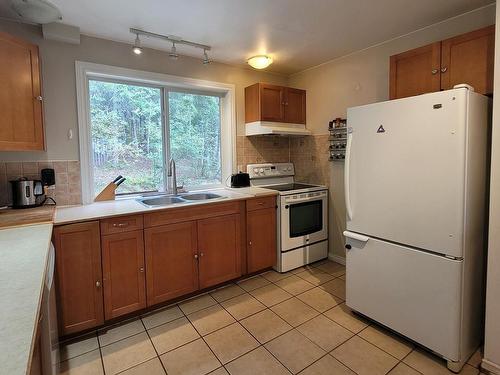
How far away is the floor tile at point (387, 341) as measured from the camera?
6.09 ft

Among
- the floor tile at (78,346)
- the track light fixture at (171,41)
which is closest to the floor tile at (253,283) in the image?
the floor tile at (78,346)

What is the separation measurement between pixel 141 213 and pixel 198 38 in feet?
5.37

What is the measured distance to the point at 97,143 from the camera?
2631mm

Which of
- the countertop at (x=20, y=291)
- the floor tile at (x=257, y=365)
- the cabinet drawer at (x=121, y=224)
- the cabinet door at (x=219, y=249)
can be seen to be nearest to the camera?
the countertop at (x=20, y=291)

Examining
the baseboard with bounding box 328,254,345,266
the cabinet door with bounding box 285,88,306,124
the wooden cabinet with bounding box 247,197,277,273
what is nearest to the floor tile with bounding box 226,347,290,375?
the wooden cabinet with bounding box 247,197,277,273

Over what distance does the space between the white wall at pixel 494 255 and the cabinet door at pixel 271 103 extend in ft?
6.72

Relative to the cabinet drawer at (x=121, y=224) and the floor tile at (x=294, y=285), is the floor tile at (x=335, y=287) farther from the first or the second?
the cabinet drawer at (x=121, y=224)

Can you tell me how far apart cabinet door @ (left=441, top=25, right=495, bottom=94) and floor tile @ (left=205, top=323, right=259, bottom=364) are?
2.36 m

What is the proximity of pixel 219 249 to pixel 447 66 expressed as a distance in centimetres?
236

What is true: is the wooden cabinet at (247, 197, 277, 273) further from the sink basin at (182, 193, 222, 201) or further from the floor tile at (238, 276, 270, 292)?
the sink basin at (182, 193, 222, 201)

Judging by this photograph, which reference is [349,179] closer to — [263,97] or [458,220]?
[458,220]

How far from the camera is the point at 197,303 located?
2.49 meters

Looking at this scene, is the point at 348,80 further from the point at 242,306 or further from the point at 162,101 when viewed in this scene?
the point at 242,306

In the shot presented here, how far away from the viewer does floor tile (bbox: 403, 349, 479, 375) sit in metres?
1.67
